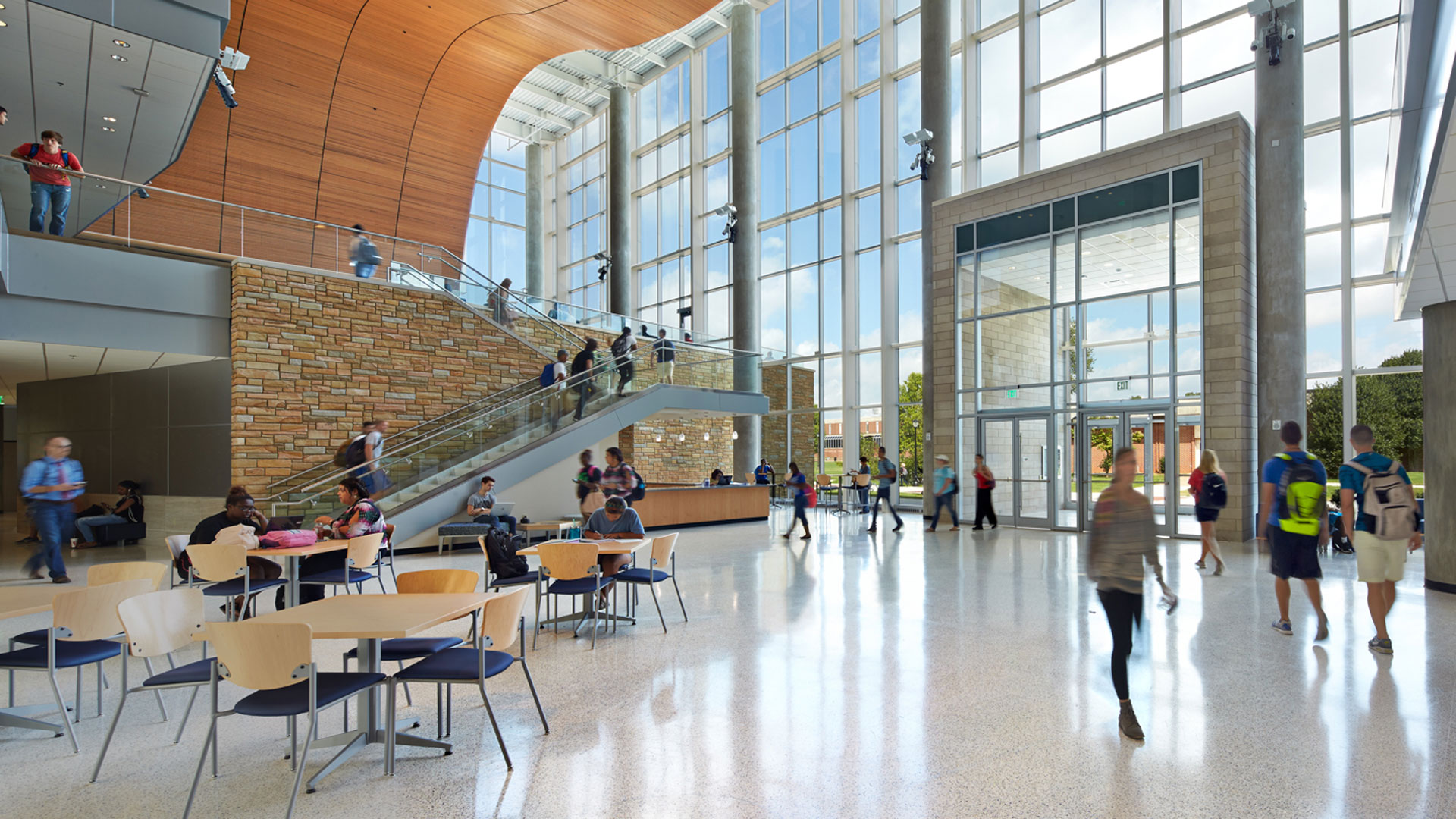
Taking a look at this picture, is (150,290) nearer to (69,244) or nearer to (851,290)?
(69,244)

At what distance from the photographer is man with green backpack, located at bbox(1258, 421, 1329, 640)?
18.0 ft

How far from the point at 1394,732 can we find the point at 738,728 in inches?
131

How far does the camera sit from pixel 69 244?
32.0ft

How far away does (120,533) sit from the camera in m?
12.9

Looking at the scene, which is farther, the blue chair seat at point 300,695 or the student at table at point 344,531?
the student at table at point 344,531

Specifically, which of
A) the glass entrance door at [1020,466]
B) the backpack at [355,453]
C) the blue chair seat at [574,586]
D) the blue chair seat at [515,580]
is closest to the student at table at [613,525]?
the blue chair seat at [515,580]

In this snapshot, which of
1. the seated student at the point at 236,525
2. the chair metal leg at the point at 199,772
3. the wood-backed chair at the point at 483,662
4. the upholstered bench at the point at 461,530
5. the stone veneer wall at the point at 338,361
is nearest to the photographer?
the chair metal leg at the point at 199,772

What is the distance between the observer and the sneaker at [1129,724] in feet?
12.6

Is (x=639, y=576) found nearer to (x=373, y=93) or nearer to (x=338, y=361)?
(x=338, y=361)

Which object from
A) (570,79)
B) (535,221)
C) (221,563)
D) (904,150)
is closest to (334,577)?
(221,563)

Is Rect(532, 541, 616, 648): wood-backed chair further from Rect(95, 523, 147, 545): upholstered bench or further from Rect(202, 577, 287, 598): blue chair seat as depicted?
Rect(95, 523, 147, 545): upholstered bench

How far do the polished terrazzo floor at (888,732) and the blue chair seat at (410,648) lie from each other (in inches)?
16.0

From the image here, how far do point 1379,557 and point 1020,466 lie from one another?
9.38 meters

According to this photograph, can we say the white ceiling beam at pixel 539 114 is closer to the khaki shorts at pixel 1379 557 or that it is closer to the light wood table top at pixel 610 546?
the light wood table top at pixel 610 546
